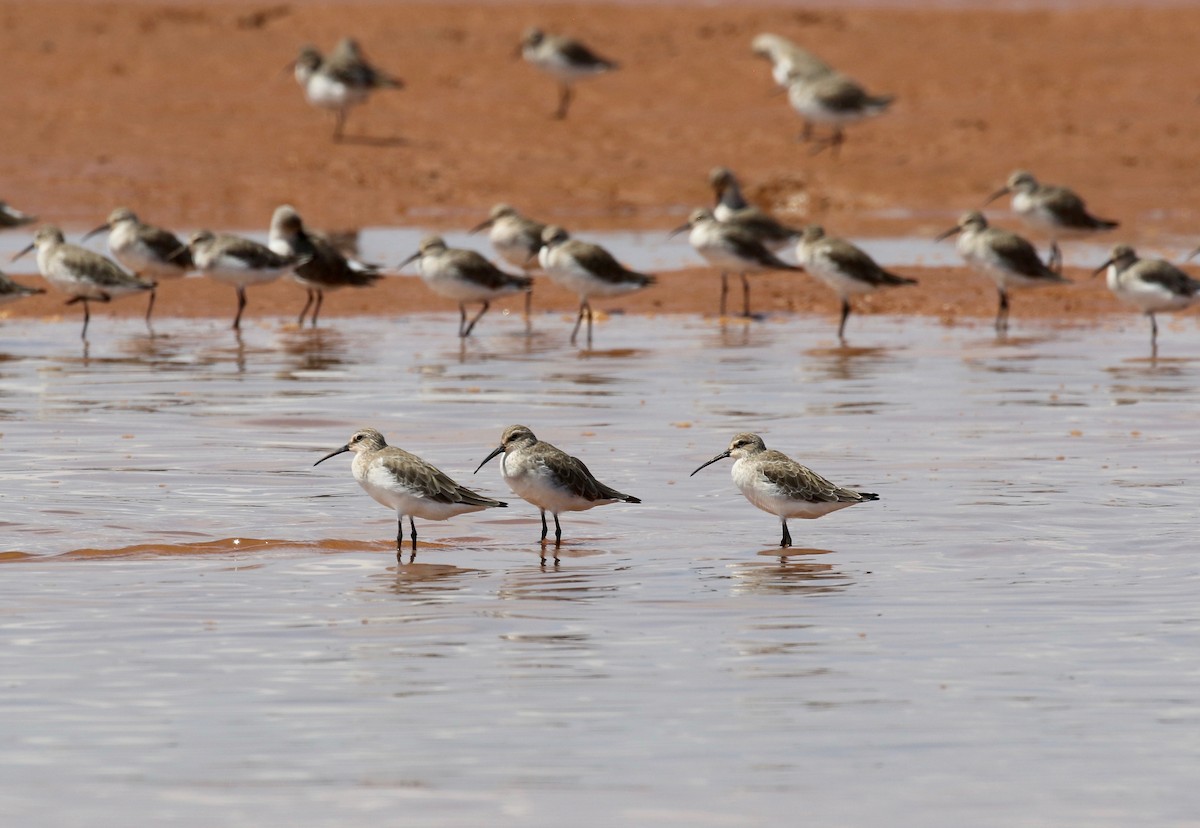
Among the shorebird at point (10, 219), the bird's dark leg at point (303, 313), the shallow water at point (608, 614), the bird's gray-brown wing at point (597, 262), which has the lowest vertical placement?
the shallow water at point (608, 614)

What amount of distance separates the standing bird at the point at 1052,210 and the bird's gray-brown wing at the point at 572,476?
18.6 m

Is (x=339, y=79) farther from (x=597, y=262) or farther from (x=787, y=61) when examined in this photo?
(x=597, y=262)

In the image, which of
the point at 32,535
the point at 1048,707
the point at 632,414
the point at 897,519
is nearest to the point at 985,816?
the point at 1048,707

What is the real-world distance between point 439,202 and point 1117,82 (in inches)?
656

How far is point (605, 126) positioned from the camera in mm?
43500

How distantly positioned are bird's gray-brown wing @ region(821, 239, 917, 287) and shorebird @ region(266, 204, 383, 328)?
5969 millimetres

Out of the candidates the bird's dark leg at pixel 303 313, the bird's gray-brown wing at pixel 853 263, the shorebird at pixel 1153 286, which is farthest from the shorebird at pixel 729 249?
the bird's dark leg at pixel 303 313

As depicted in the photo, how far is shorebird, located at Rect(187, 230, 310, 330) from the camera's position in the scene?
24.6 meters

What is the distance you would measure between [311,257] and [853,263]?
22.0 feet

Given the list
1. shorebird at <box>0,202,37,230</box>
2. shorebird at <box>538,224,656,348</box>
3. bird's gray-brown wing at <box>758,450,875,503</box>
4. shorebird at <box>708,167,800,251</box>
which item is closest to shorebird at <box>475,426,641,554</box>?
bird's gray-brown wing at <box>758,450,875,503</box>

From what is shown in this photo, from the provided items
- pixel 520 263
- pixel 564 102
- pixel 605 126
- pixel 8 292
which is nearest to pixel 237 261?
pixel 8 292

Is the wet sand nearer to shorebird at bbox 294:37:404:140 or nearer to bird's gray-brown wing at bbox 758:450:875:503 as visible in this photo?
shorebird at bbox 294:37:404:140

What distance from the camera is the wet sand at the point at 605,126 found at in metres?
36.3

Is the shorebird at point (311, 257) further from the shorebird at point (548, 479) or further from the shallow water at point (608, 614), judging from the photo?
the shorebird at point (548, 479)
